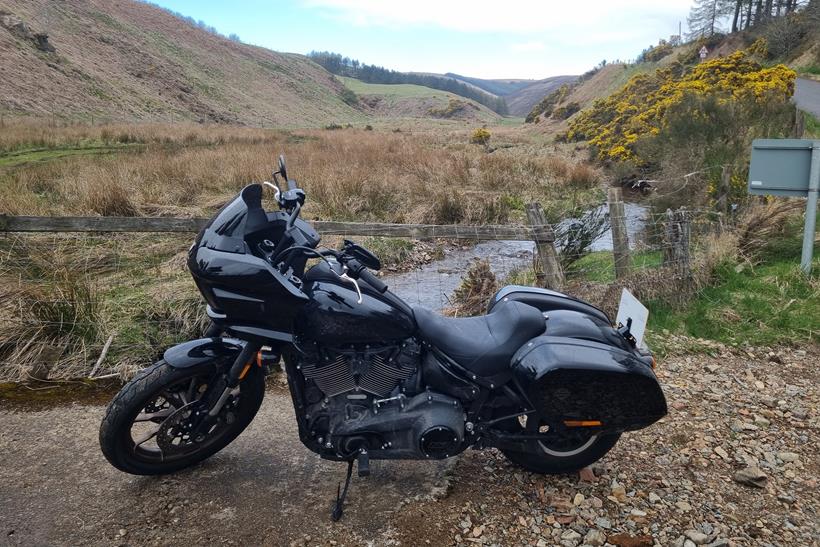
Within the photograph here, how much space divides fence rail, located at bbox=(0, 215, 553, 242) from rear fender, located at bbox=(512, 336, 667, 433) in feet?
7.54

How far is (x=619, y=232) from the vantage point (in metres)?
5.21

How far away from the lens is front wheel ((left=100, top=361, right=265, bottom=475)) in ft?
9.02

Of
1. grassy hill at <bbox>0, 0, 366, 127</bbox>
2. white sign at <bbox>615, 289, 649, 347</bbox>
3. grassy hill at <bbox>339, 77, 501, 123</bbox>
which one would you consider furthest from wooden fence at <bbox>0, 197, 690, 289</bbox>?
grassy hill at <bbox>339, 77, 501, 123</bbox>

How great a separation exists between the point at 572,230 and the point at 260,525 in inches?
186

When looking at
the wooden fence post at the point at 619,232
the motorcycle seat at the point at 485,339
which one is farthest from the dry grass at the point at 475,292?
the motorcycle seat at the point at 485,339

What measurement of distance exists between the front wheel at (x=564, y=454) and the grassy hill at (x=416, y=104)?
8364cm

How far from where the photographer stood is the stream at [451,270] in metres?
6.10

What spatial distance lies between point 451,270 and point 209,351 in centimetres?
490

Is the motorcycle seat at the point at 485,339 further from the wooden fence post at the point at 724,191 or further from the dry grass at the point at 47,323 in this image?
the wooden fence post at the point at 724,191

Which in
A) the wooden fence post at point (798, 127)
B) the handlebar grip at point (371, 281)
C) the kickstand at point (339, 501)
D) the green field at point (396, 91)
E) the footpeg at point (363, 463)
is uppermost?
the green field at point (396, 91)

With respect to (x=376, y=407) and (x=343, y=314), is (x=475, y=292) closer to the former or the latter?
(x=376, y=407)

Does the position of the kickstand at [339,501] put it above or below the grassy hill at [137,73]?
below

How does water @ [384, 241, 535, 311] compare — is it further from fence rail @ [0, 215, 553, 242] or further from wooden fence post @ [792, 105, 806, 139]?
wooden fence post @ [792, 105, 806, 139]

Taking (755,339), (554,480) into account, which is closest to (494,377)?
(554,480)
